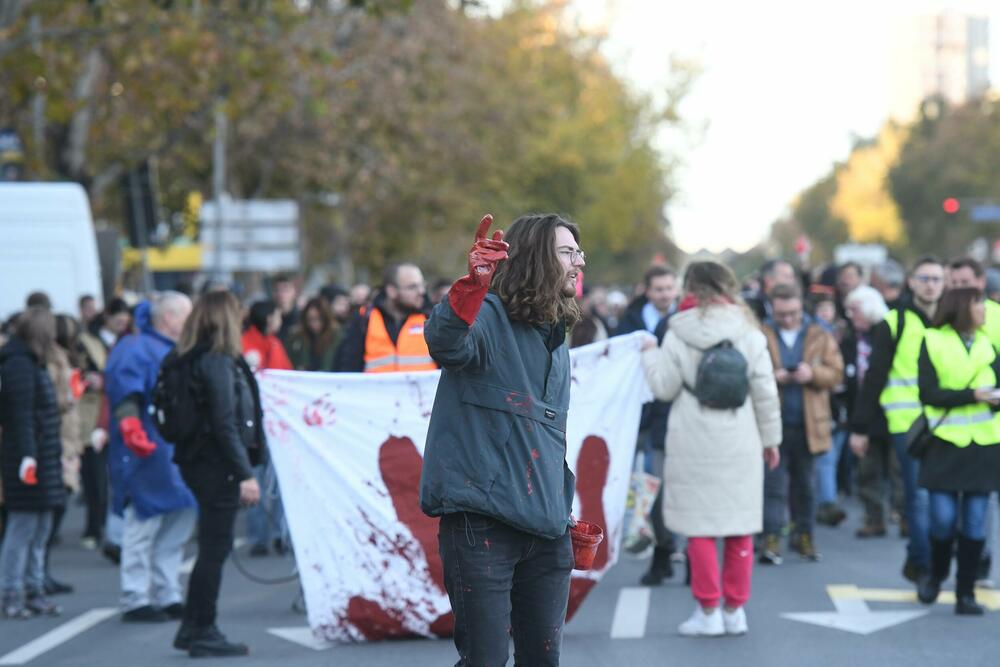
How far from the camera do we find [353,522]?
8266 millimetres

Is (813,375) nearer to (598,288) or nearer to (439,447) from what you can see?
(439,447)

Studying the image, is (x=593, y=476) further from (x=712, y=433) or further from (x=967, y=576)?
(x=967, y=576)

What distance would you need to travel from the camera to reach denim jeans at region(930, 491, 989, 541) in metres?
8.90

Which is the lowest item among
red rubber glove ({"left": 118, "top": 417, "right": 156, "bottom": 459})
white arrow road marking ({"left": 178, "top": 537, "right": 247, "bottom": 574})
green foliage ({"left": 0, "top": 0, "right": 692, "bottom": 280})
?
white arrow road marking ({"left": 178, "top": 537, "right": 247, "bottom": 574})

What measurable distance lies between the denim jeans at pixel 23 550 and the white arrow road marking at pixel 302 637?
1586 mm

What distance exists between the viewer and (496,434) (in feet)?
16.8

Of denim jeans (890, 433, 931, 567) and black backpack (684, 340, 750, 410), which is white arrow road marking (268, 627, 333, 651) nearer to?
black backpack (684, 340, 750, 410)

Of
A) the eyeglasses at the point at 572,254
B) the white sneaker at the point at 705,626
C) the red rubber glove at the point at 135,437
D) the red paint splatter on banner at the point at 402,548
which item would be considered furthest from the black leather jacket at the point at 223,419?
the eyeglasses at the point at 572,254

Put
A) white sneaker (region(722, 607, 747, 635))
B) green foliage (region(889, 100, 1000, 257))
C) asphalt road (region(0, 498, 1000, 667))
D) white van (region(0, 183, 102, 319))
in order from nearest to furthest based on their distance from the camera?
1. asphalt road (region(0, 498, 1000, 667))
2. white sneaker (region(722, 607, 747, 635))
3. white van (region(0, 183, 102, 319))
4. green foliage (region(889, 100, 1000, 257))

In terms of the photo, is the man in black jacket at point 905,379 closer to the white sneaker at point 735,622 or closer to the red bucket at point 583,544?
the white sneaker at point 735,622

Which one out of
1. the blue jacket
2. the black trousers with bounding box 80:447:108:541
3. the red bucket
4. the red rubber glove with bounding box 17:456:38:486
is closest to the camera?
the red bucket

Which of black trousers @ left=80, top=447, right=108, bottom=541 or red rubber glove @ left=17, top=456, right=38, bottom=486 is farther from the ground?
red rubber glove @ left=17, top=456, right=38, bottom=486

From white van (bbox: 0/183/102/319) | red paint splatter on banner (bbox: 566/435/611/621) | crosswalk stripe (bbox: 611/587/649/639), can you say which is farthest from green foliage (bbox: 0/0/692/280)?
red paint splatter on banner (bbox: 566/435/611/621)

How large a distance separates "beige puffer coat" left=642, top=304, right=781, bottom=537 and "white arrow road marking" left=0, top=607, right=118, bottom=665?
124 inches
